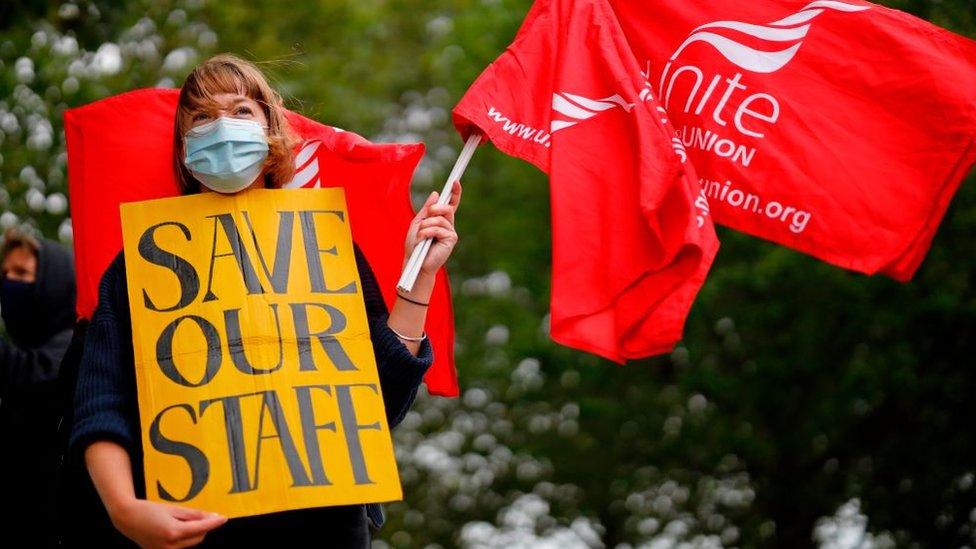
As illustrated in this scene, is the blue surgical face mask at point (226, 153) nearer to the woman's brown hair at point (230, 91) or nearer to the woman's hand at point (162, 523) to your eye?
the woman's brown hair at point (230, 91)

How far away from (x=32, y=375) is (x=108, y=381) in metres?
2.22

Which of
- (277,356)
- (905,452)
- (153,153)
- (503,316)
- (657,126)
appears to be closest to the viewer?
(277,356)

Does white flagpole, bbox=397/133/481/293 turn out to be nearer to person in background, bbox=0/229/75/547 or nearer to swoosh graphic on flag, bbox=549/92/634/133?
swoosh graphic on flag, bbox=549/92/634/133

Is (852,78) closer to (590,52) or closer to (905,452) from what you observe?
(590,52)

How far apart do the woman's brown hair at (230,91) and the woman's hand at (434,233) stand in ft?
1.22

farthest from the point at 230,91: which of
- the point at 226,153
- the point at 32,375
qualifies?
the point at 32,375

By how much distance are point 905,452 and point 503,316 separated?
5.56m

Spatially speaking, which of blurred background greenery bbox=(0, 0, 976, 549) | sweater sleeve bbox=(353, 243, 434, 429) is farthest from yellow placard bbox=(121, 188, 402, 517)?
blurred background greenery bbox=(0, 0, 976, 549)

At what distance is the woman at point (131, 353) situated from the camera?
3.36 meters

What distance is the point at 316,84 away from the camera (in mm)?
16141

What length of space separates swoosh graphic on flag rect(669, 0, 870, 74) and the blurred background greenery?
750cm

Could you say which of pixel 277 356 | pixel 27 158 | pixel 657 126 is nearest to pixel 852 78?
pixel 657 126

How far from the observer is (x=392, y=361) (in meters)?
3.70

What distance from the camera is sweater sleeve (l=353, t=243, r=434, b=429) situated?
146 inches
